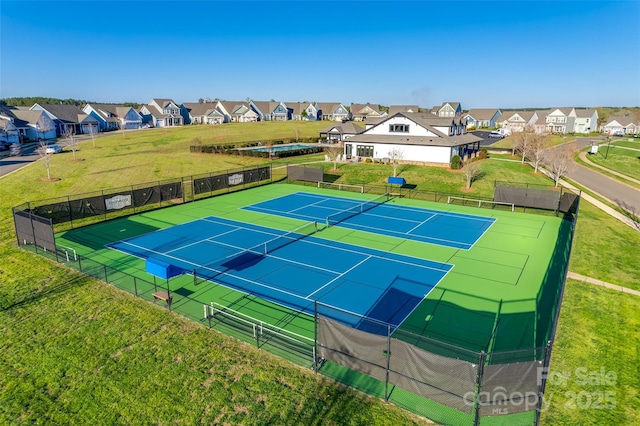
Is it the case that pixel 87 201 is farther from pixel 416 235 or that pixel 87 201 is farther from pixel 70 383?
pixel 416 235

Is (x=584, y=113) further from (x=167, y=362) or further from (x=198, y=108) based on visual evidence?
(x=167, y=362)

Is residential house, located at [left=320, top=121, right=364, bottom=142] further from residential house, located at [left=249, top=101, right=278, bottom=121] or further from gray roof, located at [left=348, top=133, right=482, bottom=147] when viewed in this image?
residential house, located at [left=249, top=101, right=278, bottom=121]

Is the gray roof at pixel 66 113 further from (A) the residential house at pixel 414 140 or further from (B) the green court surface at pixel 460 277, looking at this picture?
(B) the green court surface at pixel 460 277

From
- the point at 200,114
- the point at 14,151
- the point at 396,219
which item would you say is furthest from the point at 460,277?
the point at 200,114

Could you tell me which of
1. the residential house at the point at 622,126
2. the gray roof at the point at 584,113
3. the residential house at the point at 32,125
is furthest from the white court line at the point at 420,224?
the gray roof at the point at 584,113

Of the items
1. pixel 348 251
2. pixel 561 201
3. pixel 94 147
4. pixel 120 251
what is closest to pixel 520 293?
pixel 348 251

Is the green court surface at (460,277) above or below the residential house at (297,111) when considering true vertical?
below

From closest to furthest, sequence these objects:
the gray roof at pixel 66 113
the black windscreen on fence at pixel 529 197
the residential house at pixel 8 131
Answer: the black windscreen on fence at pixel 529 197 → the residential house at pixel 8 131 → the gray roof at pixel 66 113
